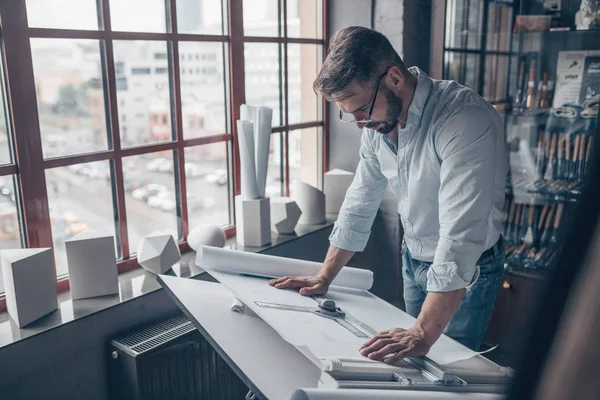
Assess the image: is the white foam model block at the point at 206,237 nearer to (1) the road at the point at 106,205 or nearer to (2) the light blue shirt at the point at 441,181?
(1) the road at the point at 106,205

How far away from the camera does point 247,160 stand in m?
2.34

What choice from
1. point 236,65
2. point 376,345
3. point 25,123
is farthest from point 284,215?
point 376,345

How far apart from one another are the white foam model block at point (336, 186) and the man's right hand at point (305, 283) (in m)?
1.46

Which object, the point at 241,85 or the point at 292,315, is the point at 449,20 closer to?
the point at 241,85

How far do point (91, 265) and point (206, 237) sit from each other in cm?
54

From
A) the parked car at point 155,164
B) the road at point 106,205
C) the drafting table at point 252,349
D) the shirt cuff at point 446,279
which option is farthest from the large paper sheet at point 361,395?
the parked car at point 155,164

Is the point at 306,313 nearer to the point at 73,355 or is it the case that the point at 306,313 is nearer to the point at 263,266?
the point at 263,266

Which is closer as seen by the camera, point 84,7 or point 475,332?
point 475,332

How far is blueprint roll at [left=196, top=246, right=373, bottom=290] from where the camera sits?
146 cm

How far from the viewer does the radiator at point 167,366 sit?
6.01ft

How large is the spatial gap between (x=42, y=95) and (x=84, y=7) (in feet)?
1.20

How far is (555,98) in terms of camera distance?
2746 millimetres

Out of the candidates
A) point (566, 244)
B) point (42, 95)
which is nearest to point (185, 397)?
point (42, 95)

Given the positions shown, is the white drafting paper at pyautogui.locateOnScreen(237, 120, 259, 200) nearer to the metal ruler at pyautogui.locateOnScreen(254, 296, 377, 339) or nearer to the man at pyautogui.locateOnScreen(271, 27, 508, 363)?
the man at pyautogui.locateOnScreen(271, 27, 508, 363)
